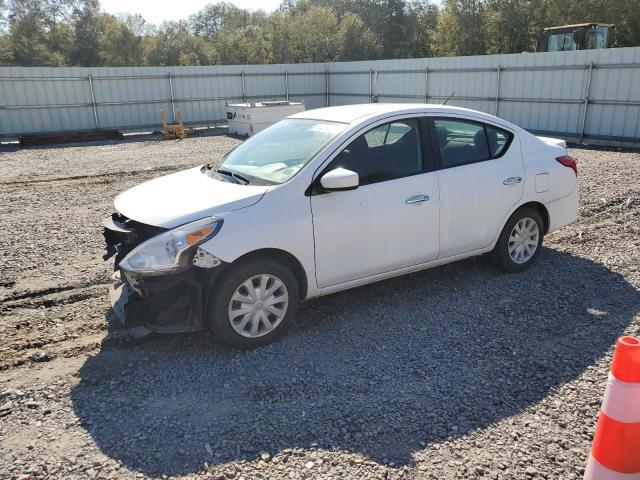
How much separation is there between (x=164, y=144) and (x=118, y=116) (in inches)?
156

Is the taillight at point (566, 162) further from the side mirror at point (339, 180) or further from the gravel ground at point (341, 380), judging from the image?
the side mirror at point (339, 180)

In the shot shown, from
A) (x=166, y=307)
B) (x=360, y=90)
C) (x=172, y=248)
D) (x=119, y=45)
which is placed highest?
(x=119, y=45)

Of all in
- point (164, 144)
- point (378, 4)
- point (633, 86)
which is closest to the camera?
point (633, 86)

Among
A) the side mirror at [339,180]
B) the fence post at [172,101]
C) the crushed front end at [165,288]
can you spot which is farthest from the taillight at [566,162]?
the fence post at [172,101]

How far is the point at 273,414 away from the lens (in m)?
3.36

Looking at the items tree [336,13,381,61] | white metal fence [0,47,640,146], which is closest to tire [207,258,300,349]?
white metal fence [0,47,640,146]

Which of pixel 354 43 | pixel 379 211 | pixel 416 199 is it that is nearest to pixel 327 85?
pixel 416 199

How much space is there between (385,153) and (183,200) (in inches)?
68.9

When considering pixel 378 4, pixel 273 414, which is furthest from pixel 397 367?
pixel 378 4

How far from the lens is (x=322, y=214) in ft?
13.7

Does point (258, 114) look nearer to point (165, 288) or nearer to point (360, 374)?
point (165, 288)

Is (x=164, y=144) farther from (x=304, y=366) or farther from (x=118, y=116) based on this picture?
(x=304, y=366)

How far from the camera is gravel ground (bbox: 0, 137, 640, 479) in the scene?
9.80ft

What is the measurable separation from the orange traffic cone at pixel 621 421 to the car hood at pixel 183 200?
2.60 m
